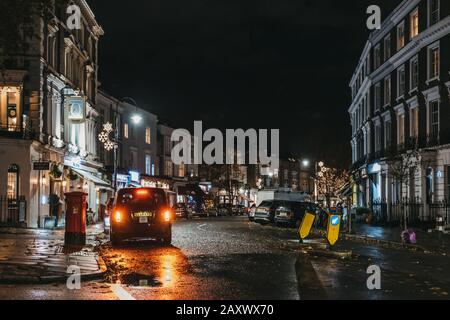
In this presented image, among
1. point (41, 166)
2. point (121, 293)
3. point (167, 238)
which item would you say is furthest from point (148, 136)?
point (121, 293)

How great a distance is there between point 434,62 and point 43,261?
27.6m

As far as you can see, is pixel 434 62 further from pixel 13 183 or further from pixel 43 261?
pixel 43 261

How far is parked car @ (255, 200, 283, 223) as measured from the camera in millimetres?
41562

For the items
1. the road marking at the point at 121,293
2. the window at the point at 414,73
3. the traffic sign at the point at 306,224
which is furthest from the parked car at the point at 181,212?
the road marking at the point at 121,293

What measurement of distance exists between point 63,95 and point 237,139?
61340 millimetres

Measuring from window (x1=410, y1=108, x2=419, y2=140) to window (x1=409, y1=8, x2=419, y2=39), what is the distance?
4.40 m

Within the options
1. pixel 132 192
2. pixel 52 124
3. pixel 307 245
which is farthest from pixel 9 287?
pixel 52 124

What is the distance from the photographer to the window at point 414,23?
38.6m

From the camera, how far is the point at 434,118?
36.9 metres

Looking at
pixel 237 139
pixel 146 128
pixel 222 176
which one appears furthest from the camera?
pixel 237 139

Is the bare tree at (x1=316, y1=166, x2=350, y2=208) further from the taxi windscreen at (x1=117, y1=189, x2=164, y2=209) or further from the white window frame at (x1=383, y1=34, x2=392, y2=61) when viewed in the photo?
the taxi windscreen at (x1=117, y1=189, x2=164, y2=209)
